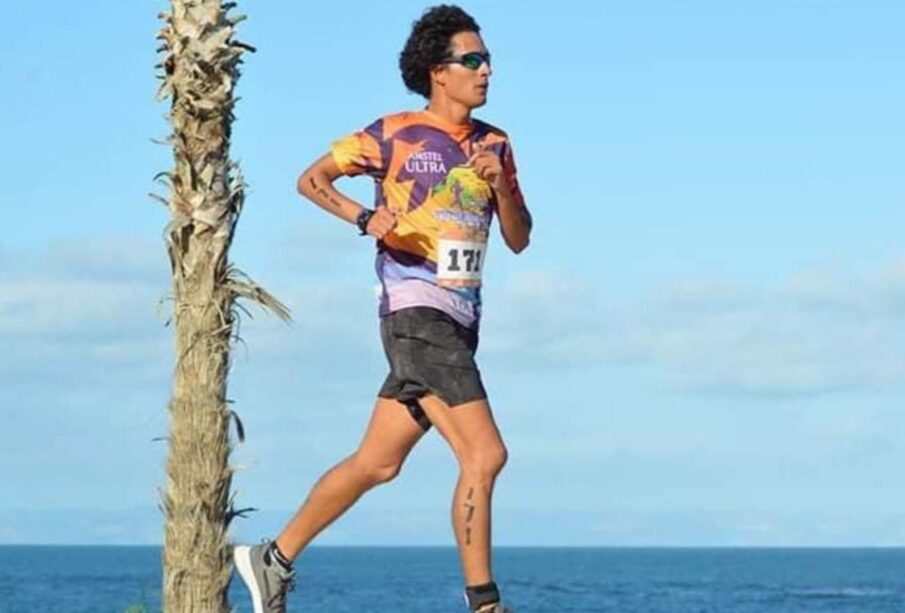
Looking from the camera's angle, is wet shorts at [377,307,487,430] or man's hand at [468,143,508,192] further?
wet shorts at [377,307,487,430]

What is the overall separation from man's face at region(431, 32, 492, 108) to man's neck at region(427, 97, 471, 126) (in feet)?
0.08

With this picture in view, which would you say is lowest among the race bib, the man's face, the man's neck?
the race bib

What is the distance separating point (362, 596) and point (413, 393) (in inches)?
3543

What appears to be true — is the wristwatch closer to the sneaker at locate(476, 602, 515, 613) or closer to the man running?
the man running

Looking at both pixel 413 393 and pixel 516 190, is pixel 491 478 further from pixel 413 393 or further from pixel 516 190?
pixel 516 190

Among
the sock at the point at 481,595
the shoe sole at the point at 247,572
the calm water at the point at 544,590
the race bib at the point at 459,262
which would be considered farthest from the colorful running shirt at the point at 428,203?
the calm water at the point at 544,590

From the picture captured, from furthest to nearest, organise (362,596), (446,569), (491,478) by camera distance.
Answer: (446,569) → (362,596) → (491,478)

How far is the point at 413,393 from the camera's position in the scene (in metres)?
10.4

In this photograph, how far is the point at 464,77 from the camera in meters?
10.3

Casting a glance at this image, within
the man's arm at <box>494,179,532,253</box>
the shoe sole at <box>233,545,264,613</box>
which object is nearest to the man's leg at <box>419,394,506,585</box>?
the man's arm at <box>494,179,532,253</box>

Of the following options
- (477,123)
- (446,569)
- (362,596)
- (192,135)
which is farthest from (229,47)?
(446,569)

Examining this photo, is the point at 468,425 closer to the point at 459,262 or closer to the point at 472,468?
the point at 472,468

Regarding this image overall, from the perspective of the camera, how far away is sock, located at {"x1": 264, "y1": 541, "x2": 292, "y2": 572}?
35.8 feet

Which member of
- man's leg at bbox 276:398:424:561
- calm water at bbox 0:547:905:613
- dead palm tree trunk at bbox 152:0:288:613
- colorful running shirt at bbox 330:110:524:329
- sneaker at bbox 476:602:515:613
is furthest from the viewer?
calm water at bbox 0:547:905:613
